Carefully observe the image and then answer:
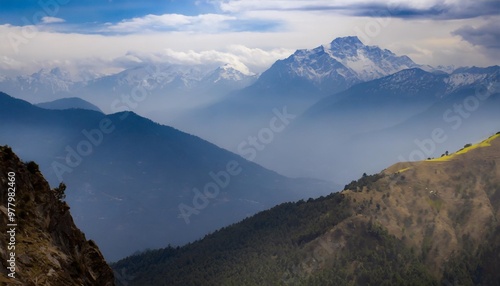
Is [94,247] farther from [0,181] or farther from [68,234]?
[0,181]

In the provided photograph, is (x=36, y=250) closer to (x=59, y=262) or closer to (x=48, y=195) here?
(x=59, y=262)

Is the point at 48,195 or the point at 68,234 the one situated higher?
the point at 48,195

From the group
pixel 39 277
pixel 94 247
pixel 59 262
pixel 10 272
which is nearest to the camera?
pixel 10 272

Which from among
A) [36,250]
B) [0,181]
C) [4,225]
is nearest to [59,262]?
[36,250]

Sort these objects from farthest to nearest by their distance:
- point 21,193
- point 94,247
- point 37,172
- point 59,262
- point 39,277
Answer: point 94,247 → point 37,172 → point 21,193 → point 59,262 → point 39,277

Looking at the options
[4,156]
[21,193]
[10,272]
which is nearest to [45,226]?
[21,193]

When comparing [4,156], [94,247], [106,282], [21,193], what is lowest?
[106,282]

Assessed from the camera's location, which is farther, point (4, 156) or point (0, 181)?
point (4, 156)
